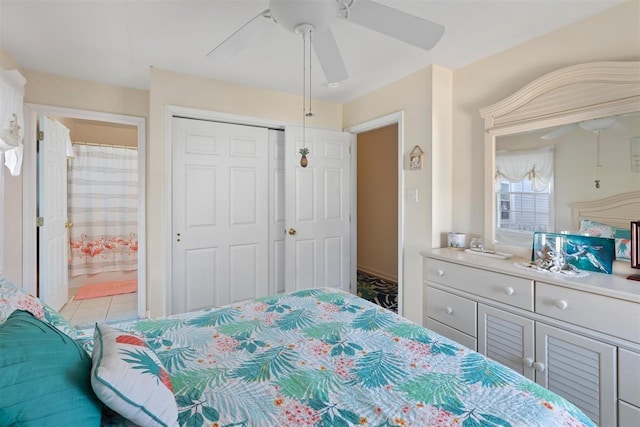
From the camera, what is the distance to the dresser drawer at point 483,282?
6.00ft

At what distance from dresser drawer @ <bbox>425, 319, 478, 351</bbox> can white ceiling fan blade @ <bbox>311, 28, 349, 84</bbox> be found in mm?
1908

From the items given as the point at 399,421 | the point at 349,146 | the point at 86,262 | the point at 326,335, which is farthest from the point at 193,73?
the point at 86,262

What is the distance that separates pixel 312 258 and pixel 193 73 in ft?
6.99

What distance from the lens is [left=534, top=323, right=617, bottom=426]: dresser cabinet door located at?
59.1 inches

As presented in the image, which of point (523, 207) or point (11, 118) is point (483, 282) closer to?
point (523, 207)

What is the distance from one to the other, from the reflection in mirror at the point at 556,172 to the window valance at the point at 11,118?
3.43 m

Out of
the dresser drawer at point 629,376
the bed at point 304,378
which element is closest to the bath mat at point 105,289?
the bed at point 304,378

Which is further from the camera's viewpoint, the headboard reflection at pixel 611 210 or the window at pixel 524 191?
the window at pixel 524 191

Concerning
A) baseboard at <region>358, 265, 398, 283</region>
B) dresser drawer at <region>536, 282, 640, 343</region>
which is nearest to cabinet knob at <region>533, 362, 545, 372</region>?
dresser drawer at <region>536, 282, 640, 343</region>

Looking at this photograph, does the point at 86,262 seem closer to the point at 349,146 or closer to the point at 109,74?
the point at 109,74

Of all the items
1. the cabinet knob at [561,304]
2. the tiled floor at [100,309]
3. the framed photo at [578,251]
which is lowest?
the tiled floor at [100,309]

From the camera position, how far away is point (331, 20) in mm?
1298

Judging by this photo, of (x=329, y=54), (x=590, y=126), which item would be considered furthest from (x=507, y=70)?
(x=329, y=54)

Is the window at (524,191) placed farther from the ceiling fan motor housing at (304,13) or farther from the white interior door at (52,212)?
the white interior door at (52,212)
